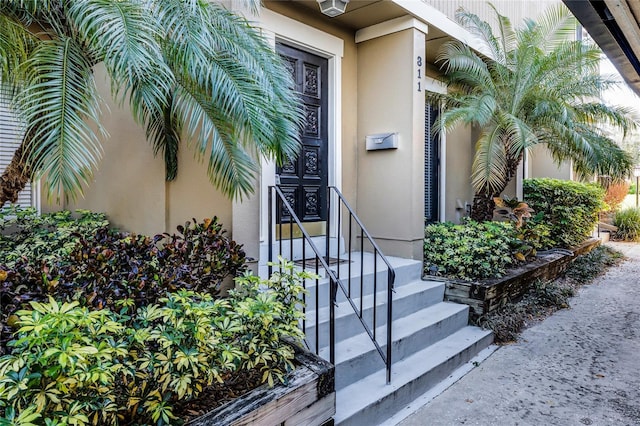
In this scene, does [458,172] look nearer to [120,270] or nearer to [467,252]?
[467,252]

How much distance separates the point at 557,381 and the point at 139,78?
12.6 ft

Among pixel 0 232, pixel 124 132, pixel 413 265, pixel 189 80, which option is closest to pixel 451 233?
pixel 413 265

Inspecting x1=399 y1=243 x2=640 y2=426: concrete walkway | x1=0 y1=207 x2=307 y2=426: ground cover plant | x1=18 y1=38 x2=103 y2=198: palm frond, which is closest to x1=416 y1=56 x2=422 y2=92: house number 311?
x1=399 y1=243 x2=640 y2=426: concrete walkway

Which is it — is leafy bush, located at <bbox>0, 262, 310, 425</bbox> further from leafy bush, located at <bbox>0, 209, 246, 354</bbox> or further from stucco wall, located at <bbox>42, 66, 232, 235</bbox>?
stucco wall, located at <bbox>42, 66, 232, 235</bbox>

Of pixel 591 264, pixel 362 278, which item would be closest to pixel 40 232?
pixel 362 278

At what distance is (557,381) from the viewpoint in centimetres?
342

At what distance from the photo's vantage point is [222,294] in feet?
11.2

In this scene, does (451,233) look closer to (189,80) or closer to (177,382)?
(189,80)

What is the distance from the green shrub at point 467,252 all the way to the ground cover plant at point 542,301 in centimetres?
48

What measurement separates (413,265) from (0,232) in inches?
181

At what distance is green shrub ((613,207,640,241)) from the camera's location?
11.2m

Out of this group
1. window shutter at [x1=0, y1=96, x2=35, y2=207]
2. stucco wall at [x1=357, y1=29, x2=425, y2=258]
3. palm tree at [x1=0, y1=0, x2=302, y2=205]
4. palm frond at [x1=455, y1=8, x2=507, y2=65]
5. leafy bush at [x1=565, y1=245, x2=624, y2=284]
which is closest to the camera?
palm tree at [x1=0, y1=0, x2=302, y2=205]

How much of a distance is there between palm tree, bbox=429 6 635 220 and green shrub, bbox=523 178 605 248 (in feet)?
3.98

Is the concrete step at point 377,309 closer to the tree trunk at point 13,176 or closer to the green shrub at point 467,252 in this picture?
the green shrub at point 467,252
